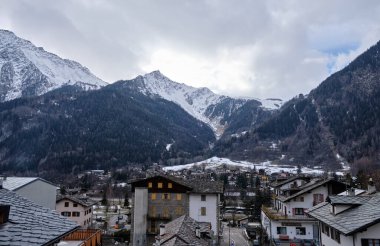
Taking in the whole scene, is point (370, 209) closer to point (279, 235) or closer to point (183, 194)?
point (279, 235)

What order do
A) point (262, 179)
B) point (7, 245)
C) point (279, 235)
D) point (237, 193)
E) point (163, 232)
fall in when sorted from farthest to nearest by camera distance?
point (262, 179) < point (237, 193) < point (279, 235) < point (163, 232) < point (7, 245)

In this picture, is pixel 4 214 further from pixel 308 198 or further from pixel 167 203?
pixel 308 198

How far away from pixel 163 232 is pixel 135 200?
81.8 ft

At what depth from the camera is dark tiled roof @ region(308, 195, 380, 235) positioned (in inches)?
821

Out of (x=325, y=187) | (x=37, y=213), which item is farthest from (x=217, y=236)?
(x=37, y=213)

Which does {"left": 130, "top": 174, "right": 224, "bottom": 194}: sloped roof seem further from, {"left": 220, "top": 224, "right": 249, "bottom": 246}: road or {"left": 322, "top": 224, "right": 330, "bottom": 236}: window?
{"left": 322, "top": 224, "right": 330, "bottom": 236}: window

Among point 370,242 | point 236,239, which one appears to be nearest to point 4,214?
point 370,242

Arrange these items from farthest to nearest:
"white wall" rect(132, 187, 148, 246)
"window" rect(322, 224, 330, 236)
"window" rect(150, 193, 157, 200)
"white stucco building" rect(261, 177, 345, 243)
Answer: "window" rect(150, 193, 157, 200) < "white wall" rect(132, 187, 148, 246) < "white stucco building" rect(261, 177, 345, 243) < "window" rect(322, 224, 330, 236)

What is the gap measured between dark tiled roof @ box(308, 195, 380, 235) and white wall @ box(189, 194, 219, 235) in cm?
2978

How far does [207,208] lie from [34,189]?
25775mm

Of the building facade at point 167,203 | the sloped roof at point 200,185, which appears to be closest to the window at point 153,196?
the building facade at point 167,203

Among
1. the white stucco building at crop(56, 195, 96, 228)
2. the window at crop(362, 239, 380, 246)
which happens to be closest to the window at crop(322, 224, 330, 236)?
the window at crop(362, 239, 380, 246)

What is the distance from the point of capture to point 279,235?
51.9 m

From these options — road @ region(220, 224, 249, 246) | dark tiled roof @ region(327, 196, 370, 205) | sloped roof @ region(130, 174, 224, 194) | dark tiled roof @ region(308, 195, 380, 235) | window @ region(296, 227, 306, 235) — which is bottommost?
road @ region(220, 224, 249, 246)
